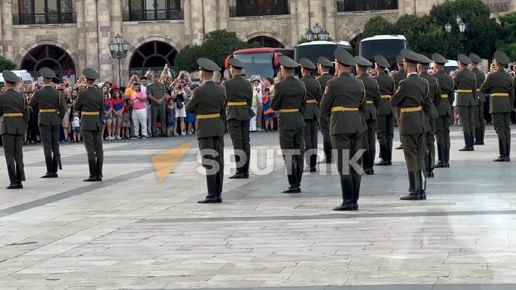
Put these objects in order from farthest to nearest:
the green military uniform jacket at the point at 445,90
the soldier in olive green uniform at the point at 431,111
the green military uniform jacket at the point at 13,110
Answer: the green military uniform jacket at the point at 445,90
the green military uniform jacket at the point at 13,110
the soldier in olive green uniform at the point at 431,111

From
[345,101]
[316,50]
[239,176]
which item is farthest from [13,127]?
[316,50]

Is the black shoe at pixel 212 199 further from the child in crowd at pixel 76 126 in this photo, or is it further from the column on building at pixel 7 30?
the column on building at pixel 7 30

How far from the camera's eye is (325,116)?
2112 cm

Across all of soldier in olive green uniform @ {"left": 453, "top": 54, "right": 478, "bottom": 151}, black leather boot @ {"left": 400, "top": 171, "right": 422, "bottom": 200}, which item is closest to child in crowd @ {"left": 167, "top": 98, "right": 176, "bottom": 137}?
soldier in olive green uniform @ {"left": 453, "top": 54, "right": 478, "bottom": 151}

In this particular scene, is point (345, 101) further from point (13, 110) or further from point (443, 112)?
point (13, 110)

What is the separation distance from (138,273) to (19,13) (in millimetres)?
54819

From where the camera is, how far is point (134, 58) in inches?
2539

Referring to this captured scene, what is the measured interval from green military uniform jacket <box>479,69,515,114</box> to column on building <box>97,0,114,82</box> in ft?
137

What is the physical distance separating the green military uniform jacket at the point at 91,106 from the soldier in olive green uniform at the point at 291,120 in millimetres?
3798

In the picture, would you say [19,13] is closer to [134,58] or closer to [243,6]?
[134,58]

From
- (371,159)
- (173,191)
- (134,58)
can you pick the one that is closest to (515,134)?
(371,159)

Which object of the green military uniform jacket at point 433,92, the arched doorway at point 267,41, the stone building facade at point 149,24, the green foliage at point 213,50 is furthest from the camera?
the arched doorway at point 267,41

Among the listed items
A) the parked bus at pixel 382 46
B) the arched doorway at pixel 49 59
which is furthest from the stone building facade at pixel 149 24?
the parked bus at pixel 382 46

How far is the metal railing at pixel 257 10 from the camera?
6288 cm
